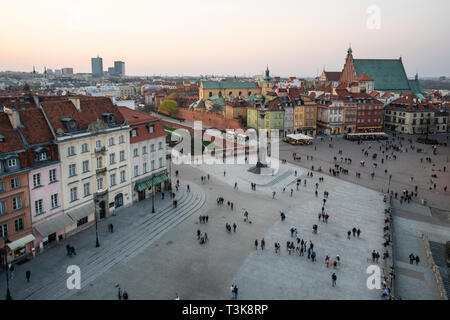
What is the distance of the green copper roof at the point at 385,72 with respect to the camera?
369 feet

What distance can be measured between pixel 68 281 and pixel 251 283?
39.9 ft

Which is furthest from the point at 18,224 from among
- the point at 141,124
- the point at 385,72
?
the point at 385,72

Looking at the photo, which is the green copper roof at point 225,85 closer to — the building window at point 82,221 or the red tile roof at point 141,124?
the red tile roof at point 141,124

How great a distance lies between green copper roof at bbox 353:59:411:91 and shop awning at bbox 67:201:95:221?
337 feet

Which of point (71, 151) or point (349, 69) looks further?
point (349, 69)

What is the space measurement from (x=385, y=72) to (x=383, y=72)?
755 mm

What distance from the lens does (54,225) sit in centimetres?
2780

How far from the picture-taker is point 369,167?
55.3 m

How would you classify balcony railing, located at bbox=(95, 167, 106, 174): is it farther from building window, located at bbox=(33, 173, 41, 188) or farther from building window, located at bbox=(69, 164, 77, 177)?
building window, located at bbox=(33, 173, 41, 188)

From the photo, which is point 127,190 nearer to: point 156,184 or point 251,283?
point 156,184

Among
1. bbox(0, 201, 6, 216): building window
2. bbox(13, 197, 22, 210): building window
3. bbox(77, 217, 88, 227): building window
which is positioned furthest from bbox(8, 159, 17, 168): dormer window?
bbox(77, 217, 88, 227): building window

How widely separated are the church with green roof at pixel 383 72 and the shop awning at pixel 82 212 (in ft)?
336

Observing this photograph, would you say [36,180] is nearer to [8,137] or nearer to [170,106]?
[8,137]

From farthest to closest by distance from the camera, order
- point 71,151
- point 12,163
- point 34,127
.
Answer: point 71,151
point 34,127
point 12,163
